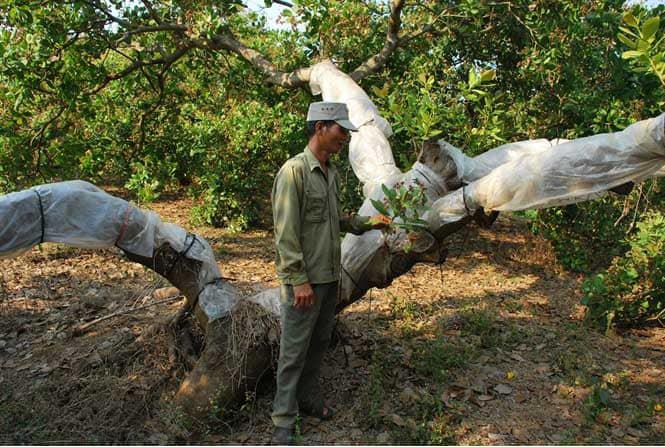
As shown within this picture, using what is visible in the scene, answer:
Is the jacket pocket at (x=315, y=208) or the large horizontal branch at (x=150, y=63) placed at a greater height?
the large horizontal branch at (x=150, y=63)

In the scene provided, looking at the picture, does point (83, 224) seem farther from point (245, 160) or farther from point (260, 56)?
point (245, 160)

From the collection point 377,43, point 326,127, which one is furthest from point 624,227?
point 326,127

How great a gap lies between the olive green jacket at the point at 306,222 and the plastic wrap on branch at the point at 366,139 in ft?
2.20

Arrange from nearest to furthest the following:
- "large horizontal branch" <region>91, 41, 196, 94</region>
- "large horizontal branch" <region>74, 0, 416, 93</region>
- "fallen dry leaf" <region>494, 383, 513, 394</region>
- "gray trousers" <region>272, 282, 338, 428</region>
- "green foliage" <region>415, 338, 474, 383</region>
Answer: "gray trousers" <region>272, 282, 338, 428</region>
"fallen dry leaf" <region>494, 383, 513, 394</region>
"green foliage" <region>415, 338, 474, 383</region>
"large horizontal branch" <region>74, 0, 416, 93</region>
"large horizontal branch" <region>91, 41, 196, 94</region>

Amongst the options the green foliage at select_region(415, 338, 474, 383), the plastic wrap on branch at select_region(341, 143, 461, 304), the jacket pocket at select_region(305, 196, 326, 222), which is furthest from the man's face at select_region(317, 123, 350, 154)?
the green foliage at select_region(415, 338, 474, 383)

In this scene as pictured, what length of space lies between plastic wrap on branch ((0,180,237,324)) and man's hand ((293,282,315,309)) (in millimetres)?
821

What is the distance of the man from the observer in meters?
3.25

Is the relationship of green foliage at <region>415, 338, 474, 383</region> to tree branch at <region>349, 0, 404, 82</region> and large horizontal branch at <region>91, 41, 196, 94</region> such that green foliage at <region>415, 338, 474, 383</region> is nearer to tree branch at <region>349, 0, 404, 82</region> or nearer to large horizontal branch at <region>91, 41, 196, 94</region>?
tree branch at <region>349, 0, 404, 82</region>

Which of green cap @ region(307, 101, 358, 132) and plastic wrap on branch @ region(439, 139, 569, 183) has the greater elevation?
green cap @ region(307, 101, 358, 132)

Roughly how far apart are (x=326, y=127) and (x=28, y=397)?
9.18 ft

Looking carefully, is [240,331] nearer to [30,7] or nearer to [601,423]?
[601,423]

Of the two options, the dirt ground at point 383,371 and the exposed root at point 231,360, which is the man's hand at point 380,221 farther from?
the dirt ground at point 383,371

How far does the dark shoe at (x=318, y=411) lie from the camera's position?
152 inches

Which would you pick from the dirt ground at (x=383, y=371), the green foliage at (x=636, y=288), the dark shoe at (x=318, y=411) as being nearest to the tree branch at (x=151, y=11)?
the dirt ground at (x=383, y=371)
